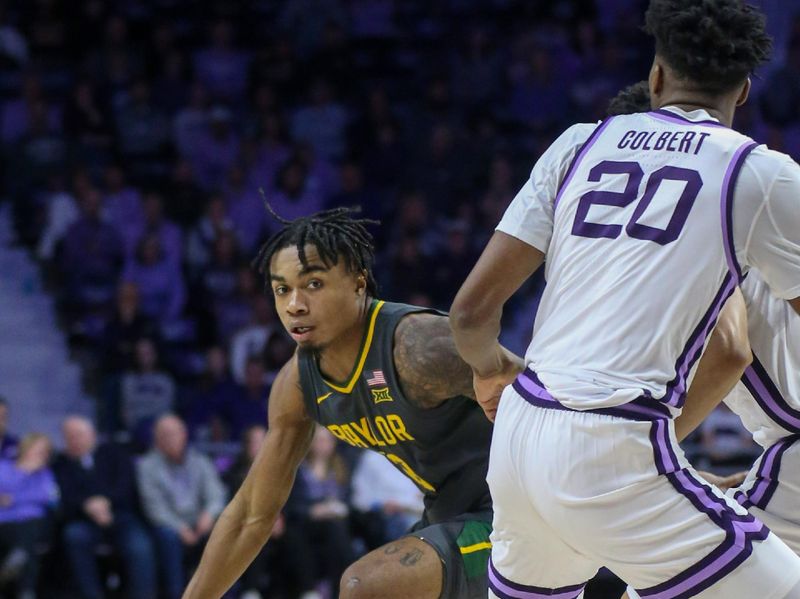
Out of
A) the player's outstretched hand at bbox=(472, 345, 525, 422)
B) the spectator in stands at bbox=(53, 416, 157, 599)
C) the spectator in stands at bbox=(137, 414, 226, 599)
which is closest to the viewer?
the player's outstretched hand at bbox=(472, 345, 525, 422)

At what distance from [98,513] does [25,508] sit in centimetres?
43

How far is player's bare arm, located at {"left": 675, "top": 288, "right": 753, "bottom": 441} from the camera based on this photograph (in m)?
3.35

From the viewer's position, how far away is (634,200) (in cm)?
288

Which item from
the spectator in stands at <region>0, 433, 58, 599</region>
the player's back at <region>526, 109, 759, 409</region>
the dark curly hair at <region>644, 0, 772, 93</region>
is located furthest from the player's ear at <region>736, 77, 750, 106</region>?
the spectator in stands at <region>0, 433, 58, 599</region>

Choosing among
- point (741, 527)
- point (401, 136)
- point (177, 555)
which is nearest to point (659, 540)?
point (741, 527)

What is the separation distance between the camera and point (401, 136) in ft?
36.8

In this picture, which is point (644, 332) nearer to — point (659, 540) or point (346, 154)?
point (659, 540)

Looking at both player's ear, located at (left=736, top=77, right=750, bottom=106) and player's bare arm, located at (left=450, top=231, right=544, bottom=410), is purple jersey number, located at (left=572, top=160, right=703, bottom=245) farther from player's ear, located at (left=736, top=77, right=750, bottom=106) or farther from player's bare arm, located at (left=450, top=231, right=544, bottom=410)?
player's ear, located at (left=736, top=77, right=750, bottom=106)

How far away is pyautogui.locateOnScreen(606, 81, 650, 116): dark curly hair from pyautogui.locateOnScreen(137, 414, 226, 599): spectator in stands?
16.1ft

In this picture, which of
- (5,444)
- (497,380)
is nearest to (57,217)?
(5,444)

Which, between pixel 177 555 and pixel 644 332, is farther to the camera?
pixel 177 555

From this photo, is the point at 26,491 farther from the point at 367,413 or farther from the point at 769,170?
the point at 769,170

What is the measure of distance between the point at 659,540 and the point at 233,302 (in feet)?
24.4

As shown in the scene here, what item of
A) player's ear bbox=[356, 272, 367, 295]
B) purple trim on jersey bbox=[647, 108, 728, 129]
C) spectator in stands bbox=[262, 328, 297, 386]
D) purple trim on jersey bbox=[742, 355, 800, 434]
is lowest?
spectator in stands bbox=[262, 328, 297, 386]
